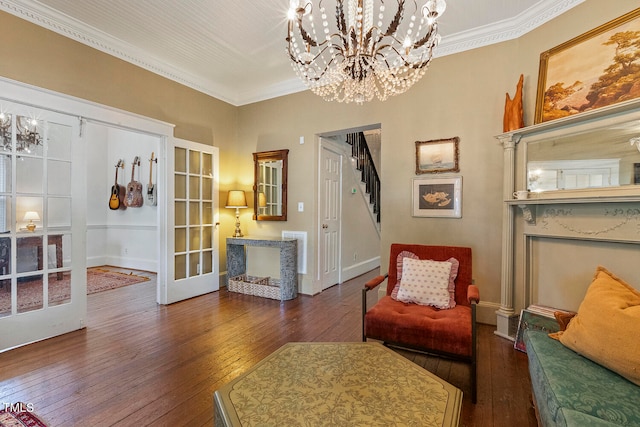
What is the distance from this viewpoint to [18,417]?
1.66m

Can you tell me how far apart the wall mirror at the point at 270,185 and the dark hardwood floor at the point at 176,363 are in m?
1.42

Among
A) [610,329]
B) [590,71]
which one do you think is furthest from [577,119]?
[610,329]

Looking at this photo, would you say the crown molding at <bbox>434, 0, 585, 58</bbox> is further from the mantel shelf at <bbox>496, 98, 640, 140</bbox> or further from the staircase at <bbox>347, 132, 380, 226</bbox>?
the staircase at <bbox>347, 132, 380, 226</bbox>

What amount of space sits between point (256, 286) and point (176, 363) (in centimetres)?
186

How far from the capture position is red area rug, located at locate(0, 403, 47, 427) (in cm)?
160

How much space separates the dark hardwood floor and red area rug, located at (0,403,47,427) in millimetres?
46

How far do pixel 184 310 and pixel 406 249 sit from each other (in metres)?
2.72

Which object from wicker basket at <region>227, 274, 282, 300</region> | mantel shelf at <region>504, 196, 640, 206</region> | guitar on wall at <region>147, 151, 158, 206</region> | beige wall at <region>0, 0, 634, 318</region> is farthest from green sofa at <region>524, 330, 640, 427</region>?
guitar on wall at <region>147, 151, 158, 206</region>

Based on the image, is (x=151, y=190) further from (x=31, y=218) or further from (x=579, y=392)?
(x=579, y=392)

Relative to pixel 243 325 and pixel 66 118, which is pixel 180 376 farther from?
pixel 66 118

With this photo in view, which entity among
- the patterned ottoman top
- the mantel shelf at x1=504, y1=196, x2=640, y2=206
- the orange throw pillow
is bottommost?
the patterned ottoman top

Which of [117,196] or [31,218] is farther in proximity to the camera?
[117,196]

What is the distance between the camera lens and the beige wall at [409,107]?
2.65 meters

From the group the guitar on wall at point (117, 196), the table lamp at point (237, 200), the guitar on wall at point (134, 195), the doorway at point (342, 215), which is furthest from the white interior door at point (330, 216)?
the guitar on wall at point (117, 196)
